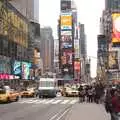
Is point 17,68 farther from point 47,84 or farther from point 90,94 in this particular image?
point 90,94

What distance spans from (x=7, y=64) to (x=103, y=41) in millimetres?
37681

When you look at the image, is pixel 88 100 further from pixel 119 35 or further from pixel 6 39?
pixel 6 39

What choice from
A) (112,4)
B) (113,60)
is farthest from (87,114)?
(112,4)

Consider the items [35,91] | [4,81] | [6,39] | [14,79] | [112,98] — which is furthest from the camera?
[14,79]

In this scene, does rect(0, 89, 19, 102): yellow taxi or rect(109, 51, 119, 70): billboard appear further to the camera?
rect(109, 51, 119, 70): billboard

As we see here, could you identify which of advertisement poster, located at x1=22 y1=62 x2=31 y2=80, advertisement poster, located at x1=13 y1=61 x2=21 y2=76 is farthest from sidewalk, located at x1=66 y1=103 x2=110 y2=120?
advertisement poster, located at x1=22 y1=62 x2=31 y2=80

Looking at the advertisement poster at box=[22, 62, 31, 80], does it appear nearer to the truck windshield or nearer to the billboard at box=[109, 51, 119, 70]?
the billboard at box=[109, 51, 119, 70]

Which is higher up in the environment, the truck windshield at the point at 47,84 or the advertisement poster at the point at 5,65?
the advertisement poster at the point at 5,65

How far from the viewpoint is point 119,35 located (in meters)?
78.1

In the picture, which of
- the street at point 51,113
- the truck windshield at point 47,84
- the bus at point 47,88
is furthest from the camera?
the truck windshield at point 47,84

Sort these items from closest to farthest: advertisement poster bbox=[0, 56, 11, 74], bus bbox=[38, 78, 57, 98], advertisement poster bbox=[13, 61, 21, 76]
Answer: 1. bus bbox=[38, 78, 57, 98]
2. advertisement poster bbox=[0, 56, 11, 74]
3. advertisement poster bbox=[13, 61, 21, 76]

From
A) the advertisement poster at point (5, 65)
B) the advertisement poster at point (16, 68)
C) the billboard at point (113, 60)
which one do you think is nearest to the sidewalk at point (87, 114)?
the billboard at point (113, 60)

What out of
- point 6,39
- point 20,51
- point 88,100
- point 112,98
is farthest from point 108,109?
point 20,51

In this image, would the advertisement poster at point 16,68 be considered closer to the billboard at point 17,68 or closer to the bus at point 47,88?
the billboard at point 17,68
